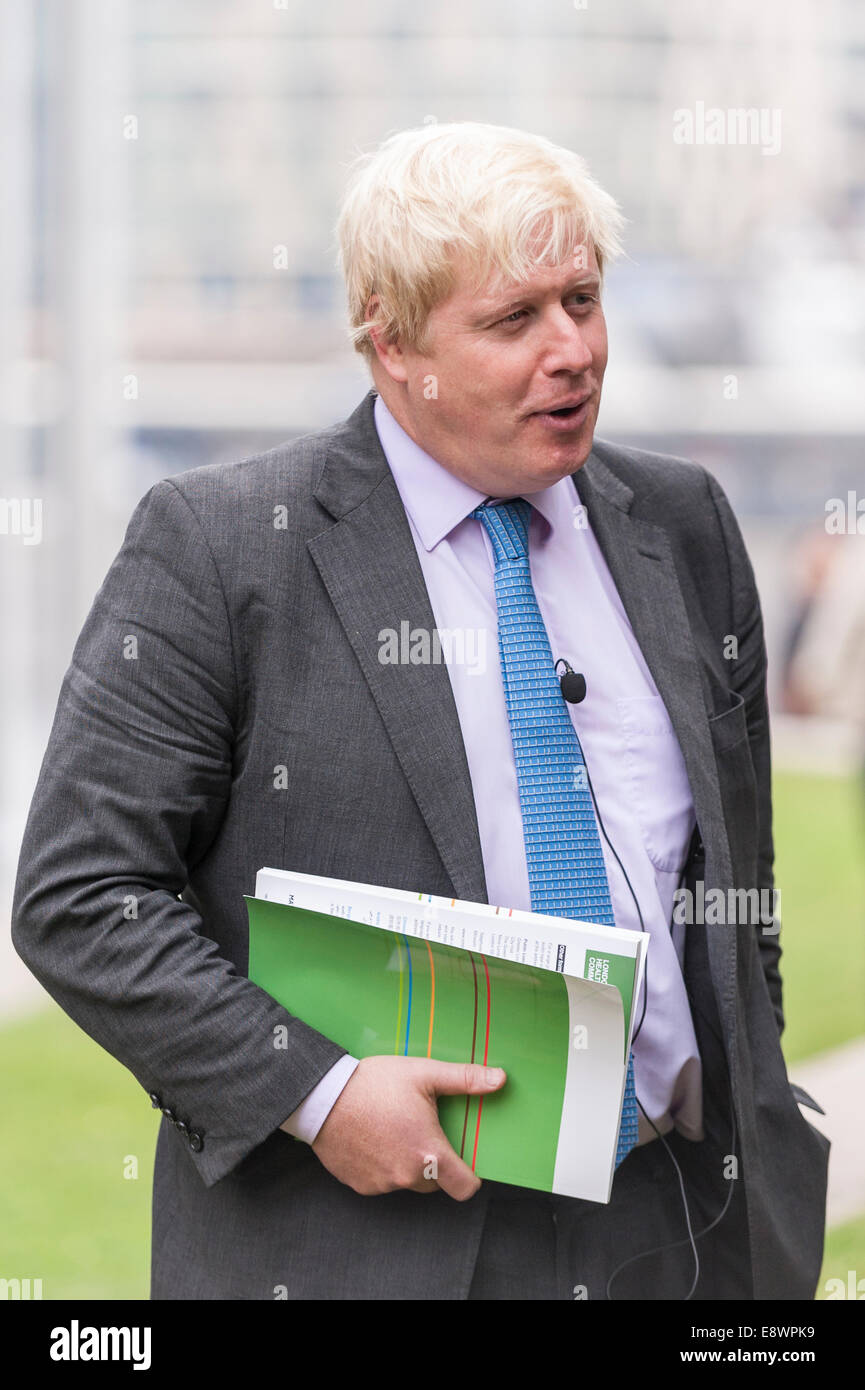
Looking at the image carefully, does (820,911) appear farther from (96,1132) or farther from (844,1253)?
(96,1132)

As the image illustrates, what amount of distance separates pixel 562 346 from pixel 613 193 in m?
14.6

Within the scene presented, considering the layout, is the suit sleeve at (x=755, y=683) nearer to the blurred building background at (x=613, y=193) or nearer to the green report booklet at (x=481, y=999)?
the green report booklet at (x=481, y=999)

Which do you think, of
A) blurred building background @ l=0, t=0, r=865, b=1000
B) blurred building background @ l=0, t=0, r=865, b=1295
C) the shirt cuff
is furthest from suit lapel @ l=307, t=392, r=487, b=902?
blurred building background @ l=0, t=0, r=865, b=1000

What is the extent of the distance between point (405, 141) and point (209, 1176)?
1.16 meters

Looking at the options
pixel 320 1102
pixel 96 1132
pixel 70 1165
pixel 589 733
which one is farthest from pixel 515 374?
pixel 96 1132

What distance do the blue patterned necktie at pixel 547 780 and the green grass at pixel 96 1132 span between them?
215 centimetres

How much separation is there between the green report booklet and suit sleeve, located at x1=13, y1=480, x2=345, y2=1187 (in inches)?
2.2

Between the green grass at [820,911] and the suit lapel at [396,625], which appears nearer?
the suit lapel at [396,625]

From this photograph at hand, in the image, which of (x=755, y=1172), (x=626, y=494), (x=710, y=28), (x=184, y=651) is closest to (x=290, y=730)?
(x=184, y=651)

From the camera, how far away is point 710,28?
1947cm

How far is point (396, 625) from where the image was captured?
164cm

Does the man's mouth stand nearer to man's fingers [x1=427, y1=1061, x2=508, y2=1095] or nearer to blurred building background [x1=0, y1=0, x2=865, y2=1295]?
man's fingers [x1=427, y1=1061, x2=508, y2=1095]

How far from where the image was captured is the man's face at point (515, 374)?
5.28ft

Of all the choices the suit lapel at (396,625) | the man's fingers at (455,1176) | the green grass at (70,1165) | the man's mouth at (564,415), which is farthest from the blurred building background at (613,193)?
the man's fingers at (455,1176)
